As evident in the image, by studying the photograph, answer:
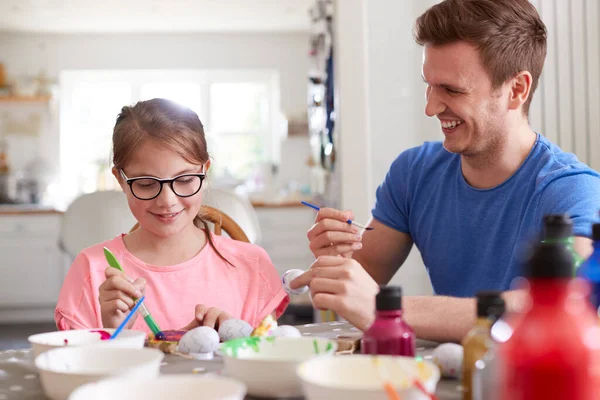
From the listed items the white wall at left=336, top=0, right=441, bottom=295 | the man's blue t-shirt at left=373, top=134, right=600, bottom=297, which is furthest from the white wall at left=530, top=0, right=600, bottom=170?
the man's blue t-shirt at left=373, top=134, right=600, bottom=297

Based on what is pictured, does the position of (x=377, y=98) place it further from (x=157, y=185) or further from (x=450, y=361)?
(x=450, y=361)

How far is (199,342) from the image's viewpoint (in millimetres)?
1005

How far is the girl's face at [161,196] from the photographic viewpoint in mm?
1462

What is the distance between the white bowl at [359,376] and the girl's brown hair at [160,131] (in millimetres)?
905

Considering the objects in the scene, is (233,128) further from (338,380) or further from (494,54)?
(338,380)

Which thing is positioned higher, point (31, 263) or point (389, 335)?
point (389, 335)

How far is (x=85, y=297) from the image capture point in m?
1.50

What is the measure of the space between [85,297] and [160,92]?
21.1ft

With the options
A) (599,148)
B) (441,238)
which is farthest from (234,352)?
(599,148)

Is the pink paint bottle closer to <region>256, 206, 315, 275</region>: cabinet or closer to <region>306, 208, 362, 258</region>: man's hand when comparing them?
<region>306, 208, 362, 258</region>: man's hand

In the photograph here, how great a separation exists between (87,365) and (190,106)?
7.05 meters

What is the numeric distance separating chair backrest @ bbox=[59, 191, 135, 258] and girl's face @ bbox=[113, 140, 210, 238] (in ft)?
2.02

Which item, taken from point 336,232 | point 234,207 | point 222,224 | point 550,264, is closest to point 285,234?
point 234,207

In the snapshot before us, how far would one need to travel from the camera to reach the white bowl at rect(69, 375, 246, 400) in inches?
25.5
